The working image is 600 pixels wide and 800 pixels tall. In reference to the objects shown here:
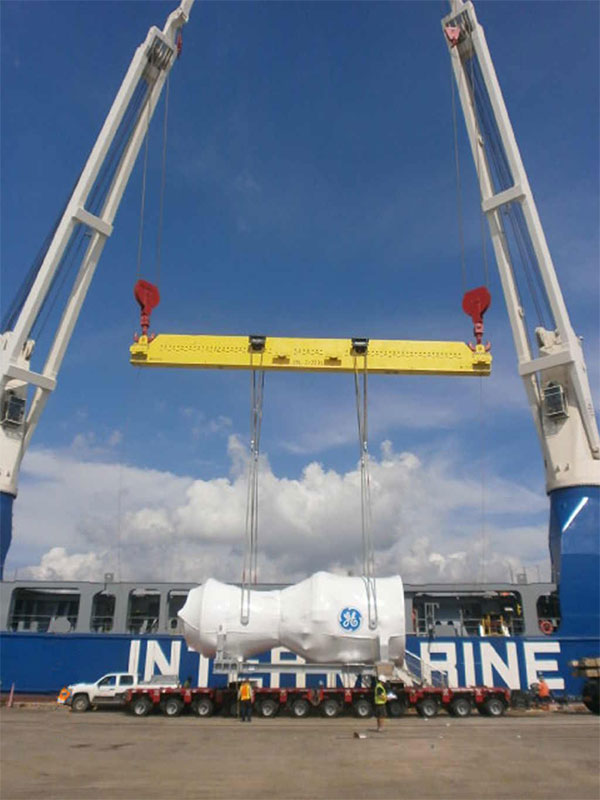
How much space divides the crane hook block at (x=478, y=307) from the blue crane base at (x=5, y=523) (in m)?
A: 18.0

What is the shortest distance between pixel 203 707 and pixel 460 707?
763cm

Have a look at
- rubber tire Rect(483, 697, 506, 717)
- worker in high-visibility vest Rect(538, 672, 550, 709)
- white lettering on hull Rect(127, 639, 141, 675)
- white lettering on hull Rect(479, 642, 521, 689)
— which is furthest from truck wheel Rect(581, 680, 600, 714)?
white lettering on hull Rect(127, 639, 141, 675)

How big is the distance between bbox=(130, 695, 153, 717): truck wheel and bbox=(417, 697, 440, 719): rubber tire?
799cm

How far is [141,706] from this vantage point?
19031 mm

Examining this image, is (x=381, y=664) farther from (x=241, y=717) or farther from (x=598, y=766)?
(x=598, y=766)

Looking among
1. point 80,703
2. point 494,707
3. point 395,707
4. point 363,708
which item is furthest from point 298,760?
point 80,703

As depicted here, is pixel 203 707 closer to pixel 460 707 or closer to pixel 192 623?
pixel 192 623

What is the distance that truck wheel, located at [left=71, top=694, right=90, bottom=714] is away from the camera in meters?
21.0

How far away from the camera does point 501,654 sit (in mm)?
23109

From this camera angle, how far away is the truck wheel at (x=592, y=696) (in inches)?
789

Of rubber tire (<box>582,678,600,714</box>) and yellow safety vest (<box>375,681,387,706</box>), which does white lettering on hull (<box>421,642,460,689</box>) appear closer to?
rubber tire (<box>582,678,600,714</box>)

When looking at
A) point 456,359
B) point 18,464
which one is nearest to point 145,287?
point 18,464

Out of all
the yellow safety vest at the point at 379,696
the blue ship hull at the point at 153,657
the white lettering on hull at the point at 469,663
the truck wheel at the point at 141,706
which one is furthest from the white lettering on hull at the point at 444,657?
the truck wheel at the point at 141,706

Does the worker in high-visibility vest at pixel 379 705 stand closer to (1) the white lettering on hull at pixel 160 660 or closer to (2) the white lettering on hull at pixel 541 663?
(2) the white lettering on hull at pixel 541 663
